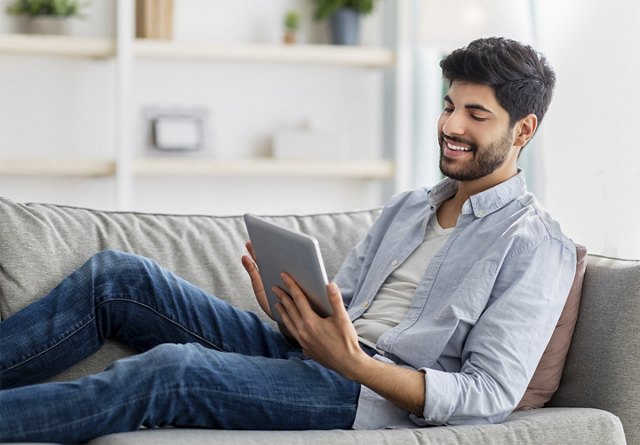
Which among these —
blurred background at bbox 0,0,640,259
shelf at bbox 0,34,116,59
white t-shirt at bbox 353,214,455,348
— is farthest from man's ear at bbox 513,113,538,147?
shelf at bbox 0,34,116,59

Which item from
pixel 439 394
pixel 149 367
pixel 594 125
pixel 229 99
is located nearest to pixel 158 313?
pixel 149 367

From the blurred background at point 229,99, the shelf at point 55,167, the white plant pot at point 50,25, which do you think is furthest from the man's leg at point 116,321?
the white plant pot at point 50,25

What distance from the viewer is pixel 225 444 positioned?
1.67 metres

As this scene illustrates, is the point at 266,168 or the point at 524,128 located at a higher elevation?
the point at 524,128

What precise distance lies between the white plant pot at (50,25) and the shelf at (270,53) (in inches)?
11.6

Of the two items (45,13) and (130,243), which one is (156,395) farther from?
(45,13)

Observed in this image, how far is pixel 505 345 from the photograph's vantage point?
5.96ft

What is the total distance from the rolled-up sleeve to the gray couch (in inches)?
1.6

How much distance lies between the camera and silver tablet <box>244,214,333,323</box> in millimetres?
1714

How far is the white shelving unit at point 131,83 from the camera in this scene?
12.9ft

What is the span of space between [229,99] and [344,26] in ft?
1.94

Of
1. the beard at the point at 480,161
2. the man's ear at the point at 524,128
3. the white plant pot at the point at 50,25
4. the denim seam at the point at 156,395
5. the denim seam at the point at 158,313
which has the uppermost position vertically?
the white plant pot at the point at 50,25

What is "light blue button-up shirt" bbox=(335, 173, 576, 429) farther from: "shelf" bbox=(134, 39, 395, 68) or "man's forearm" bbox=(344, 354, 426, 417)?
"shelf" bbox=(134, 39, 395, 68)

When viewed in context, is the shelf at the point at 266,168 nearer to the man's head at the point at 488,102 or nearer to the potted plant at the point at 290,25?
the potted plant at the point at 290,25
